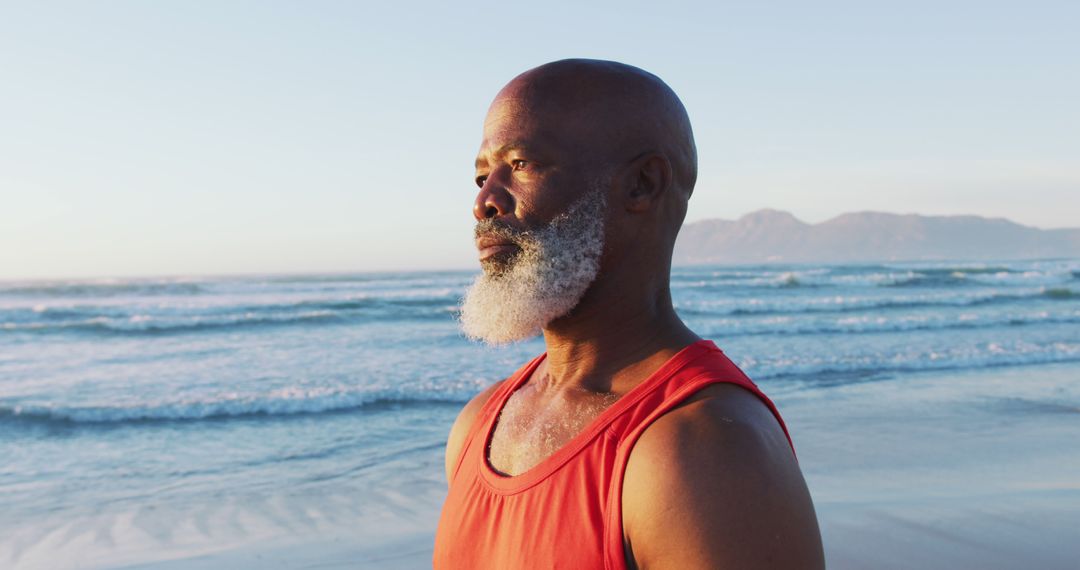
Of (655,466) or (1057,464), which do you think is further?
(1057,464)

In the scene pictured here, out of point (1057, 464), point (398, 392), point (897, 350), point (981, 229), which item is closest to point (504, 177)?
point (1057, 464)

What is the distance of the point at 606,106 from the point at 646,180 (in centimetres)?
14

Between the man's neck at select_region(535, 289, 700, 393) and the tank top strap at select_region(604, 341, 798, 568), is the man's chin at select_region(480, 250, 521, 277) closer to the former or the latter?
the man's neck at select_region(535, 289, 700, 393)

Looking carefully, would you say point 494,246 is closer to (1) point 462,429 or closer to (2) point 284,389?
(1) point 462,429

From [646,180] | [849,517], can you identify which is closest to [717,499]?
[646,180]

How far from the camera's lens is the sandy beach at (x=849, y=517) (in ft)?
16.9

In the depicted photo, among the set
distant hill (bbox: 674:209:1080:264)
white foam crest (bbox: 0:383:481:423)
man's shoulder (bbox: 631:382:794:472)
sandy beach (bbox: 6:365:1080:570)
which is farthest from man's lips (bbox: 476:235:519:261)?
distant hill (bbox: 674:209:1080:264)

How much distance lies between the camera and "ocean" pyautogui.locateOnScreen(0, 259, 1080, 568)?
6164 millimetres

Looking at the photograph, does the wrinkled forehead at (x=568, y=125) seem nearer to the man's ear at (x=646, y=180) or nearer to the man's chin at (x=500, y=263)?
the man's ear at (x=646, y=180)

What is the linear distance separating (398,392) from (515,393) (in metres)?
9.02

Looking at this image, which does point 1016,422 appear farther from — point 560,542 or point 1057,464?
point 560,542

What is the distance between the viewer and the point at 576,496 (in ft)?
4.26

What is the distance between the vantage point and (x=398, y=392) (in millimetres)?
10625

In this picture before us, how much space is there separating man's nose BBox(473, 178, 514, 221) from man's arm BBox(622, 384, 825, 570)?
502mm
